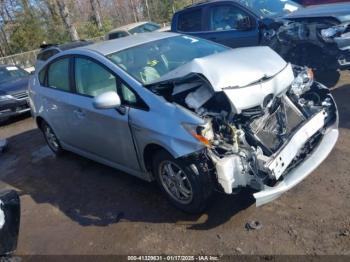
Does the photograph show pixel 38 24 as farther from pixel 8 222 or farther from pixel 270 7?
pixel 8 222

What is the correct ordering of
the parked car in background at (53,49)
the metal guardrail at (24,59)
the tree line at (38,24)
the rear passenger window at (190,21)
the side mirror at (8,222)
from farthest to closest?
the tree line at (38,24)
the metal guardrail at (24,59)
the parked car in background at (53,49)
the rear passenger window at (190,21)
the side mirror at (8,222)

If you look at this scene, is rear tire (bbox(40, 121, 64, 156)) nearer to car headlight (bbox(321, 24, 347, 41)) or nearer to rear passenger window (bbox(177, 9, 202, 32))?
rear passenger window (bbox(177, 9, 202, 32))

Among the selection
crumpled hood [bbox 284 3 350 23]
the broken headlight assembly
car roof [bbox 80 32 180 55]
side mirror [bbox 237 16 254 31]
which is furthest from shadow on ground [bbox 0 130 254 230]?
side mirror [bbox 237 16 254 31]

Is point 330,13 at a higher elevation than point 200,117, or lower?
lower

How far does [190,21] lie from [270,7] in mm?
1837

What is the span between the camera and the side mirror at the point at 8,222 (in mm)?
3034

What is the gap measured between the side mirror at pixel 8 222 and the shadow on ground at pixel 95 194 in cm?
107

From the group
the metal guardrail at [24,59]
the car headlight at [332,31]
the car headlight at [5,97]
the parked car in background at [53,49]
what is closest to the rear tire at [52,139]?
the car headlight at [5,97]

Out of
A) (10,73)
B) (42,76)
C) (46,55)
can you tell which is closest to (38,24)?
(46,55)

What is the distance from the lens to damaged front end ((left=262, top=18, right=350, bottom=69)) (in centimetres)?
611

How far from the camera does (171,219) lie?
3.88 m

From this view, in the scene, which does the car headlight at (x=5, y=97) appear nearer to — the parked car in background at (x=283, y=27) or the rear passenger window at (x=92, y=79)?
the parked car in background at (x=283, y=27)

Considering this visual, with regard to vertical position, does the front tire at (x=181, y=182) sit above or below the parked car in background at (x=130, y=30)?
above

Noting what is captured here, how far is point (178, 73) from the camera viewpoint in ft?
12.1
